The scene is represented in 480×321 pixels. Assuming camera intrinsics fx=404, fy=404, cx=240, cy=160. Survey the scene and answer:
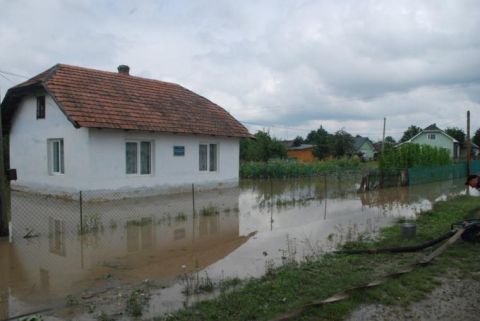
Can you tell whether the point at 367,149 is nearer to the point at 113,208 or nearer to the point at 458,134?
the point at 458,134

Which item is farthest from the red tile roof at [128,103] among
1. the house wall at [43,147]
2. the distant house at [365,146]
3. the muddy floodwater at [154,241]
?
the distant house at [365,146]

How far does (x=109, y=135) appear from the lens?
623 inches

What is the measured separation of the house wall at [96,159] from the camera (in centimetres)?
1534

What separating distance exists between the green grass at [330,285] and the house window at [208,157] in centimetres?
1229

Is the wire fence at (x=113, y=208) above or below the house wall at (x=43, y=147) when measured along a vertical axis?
below

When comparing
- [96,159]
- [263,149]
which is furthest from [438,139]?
[96,159]

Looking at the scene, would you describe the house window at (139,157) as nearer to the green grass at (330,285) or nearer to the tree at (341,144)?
the green grass at (330,285)

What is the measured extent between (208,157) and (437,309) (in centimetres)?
1581

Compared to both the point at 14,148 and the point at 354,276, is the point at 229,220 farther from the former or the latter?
the point at 14,148

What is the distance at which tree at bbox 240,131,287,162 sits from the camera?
40.9 meters

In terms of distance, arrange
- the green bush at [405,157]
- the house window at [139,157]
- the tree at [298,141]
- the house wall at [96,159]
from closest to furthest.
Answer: the house wall at [96,159] → the house window at [139,157] → the green bush at [405,157] → the tree at [298,141]

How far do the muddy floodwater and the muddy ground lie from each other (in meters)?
2.30

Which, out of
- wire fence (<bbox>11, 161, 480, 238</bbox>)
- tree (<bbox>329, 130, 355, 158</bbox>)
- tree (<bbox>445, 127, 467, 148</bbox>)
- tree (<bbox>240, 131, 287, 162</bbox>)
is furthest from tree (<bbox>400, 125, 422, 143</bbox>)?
wire fence (<bbox>11, 161, 480, 238</bbox>)

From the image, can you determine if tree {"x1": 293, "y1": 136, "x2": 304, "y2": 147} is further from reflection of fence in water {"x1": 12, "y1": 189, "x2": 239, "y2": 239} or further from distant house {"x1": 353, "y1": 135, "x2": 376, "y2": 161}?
reflection of fence in water {"x1": 12, "y1": 189, "x2": 239, "y2": 239}
